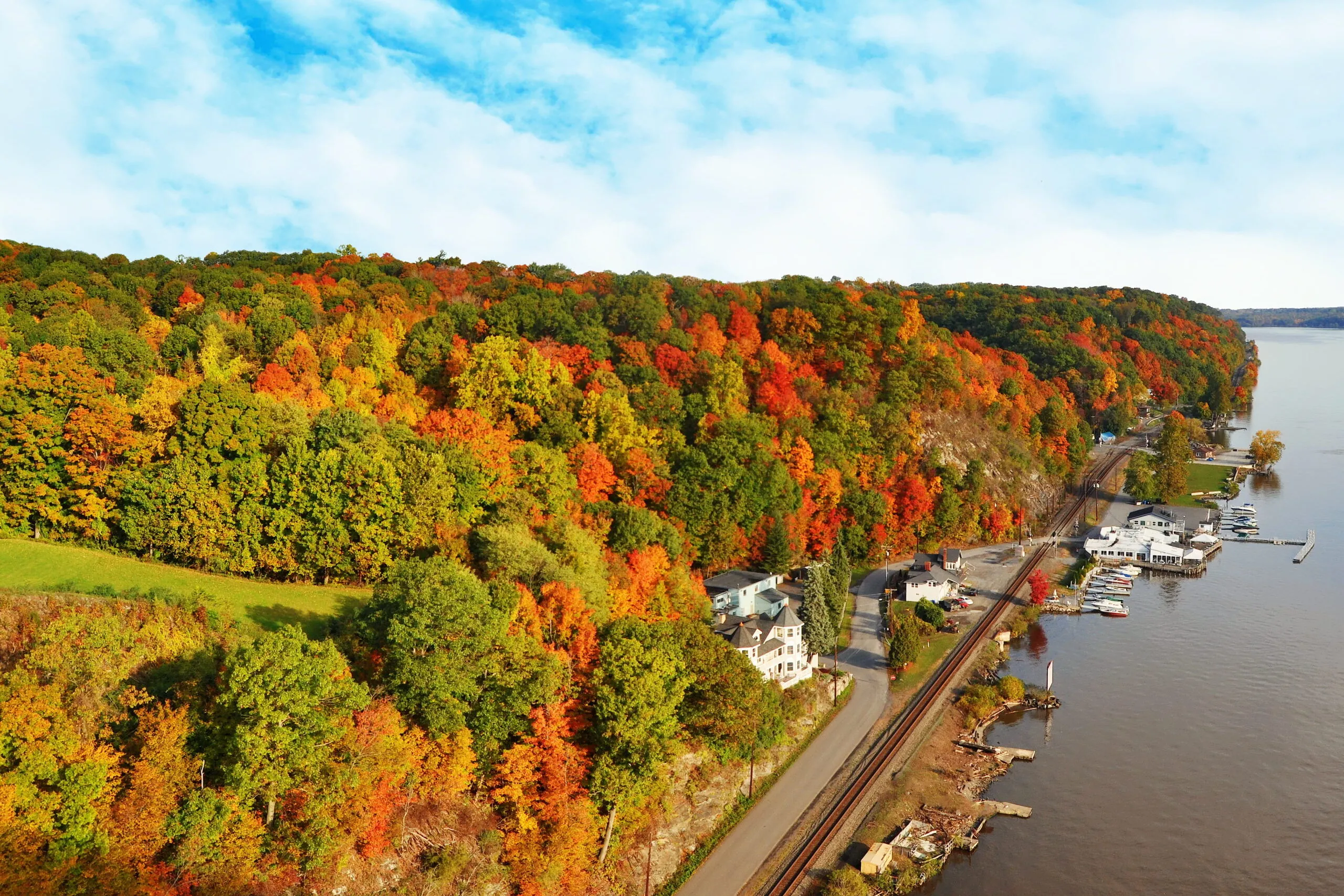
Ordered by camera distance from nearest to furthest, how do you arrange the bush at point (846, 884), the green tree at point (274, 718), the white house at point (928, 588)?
1. the green tree at point (274, 718)
2. the bush at point (846, 884)
3. the white house at point (928, 588)

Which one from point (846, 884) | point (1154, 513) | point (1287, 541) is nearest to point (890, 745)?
point (846, 884)

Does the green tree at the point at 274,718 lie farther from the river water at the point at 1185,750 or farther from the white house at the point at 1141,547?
the white house at the point at 1141,547

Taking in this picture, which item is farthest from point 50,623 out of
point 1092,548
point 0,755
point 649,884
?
point 1092,548

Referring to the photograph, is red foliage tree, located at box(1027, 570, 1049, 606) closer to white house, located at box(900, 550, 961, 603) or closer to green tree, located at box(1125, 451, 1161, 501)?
white house, located at box(900, 550, 961, 603)

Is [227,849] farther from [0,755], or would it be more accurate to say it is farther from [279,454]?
[279,454]

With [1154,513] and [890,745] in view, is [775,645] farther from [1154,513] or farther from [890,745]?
[1154,513]

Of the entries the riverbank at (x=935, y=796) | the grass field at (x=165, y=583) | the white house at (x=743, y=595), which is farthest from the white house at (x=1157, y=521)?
the grass field at (x=165, y=583)

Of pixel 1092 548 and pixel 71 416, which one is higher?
pixel 71 416
